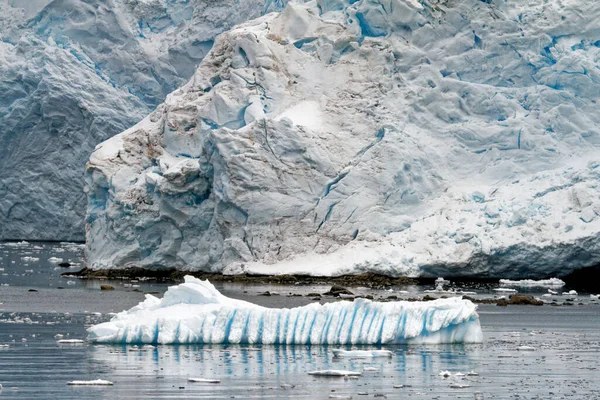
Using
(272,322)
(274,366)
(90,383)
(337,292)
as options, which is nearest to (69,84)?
(337,292)

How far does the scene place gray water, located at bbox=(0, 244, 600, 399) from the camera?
40.7 ft

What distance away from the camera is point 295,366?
14.2 meters

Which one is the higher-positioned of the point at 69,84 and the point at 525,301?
the point at 69,84

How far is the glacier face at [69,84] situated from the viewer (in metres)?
50.2

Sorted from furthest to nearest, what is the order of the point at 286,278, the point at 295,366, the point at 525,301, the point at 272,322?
the point at 286,278
the point at 525,301
the point at 272,322
the point at 295,366

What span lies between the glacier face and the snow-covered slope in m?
17.9

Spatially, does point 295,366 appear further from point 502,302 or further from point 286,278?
point 286,278

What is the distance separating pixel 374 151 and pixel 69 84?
2291cm

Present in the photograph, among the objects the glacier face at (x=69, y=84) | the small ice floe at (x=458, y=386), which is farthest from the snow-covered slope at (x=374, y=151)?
the glacier face at (x=69, y=84)

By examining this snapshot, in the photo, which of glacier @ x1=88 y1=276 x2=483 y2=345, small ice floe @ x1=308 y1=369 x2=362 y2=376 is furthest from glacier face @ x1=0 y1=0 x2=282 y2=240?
small ice floe @ x1=308 y1=369 x2=362 y2=376

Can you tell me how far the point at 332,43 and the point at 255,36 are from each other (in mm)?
1854

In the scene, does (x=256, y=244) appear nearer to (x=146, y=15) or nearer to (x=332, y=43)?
(x=332, y=43)

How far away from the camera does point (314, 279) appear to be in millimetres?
28562

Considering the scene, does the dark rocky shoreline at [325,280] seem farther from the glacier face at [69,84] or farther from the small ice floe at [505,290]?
the glacier face at [69,84]
